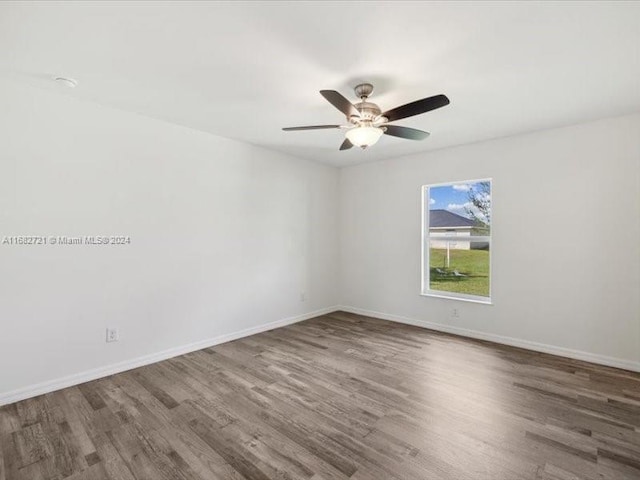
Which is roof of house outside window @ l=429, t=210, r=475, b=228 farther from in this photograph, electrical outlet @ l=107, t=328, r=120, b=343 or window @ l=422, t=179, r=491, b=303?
electrical outlet @ l=107, t=328, r=120, b=343

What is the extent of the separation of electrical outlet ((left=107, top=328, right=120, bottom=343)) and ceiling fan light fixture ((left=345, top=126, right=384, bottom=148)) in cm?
278

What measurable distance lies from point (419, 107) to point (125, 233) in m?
2.83

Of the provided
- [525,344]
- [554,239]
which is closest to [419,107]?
[554,239]

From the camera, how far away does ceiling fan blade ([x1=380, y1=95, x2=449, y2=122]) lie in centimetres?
206

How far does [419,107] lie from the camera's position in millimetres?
2213

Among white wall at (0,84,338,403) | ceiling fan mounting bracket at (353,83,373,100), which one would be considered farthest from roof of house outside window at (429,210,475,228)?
ceiling fan mounting bracket at (353,83,373,100)

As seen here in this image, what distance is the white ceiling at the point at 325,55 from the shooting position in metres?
1.68

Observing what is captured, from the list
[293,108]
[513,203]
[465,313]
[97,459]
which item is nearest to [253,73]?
[293,108]

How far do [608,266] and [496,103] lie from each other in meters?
2.01

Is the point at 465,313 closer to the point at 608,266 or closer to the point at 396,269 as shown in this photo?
the point at 396,269

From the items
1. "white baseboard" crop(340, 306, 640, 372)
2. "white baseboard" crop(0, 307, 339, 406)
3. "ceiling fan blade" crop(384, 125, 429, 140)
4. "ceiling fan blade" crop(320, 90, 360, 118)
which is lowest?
"white baseboard" crop(0, 307, 339, 406)

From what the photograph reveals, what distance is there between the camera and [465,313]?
13.2ft

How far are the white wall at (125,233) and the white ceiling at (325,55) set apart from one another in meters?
0.40

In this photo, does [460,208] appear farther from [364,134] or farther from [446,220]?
[364,134]
